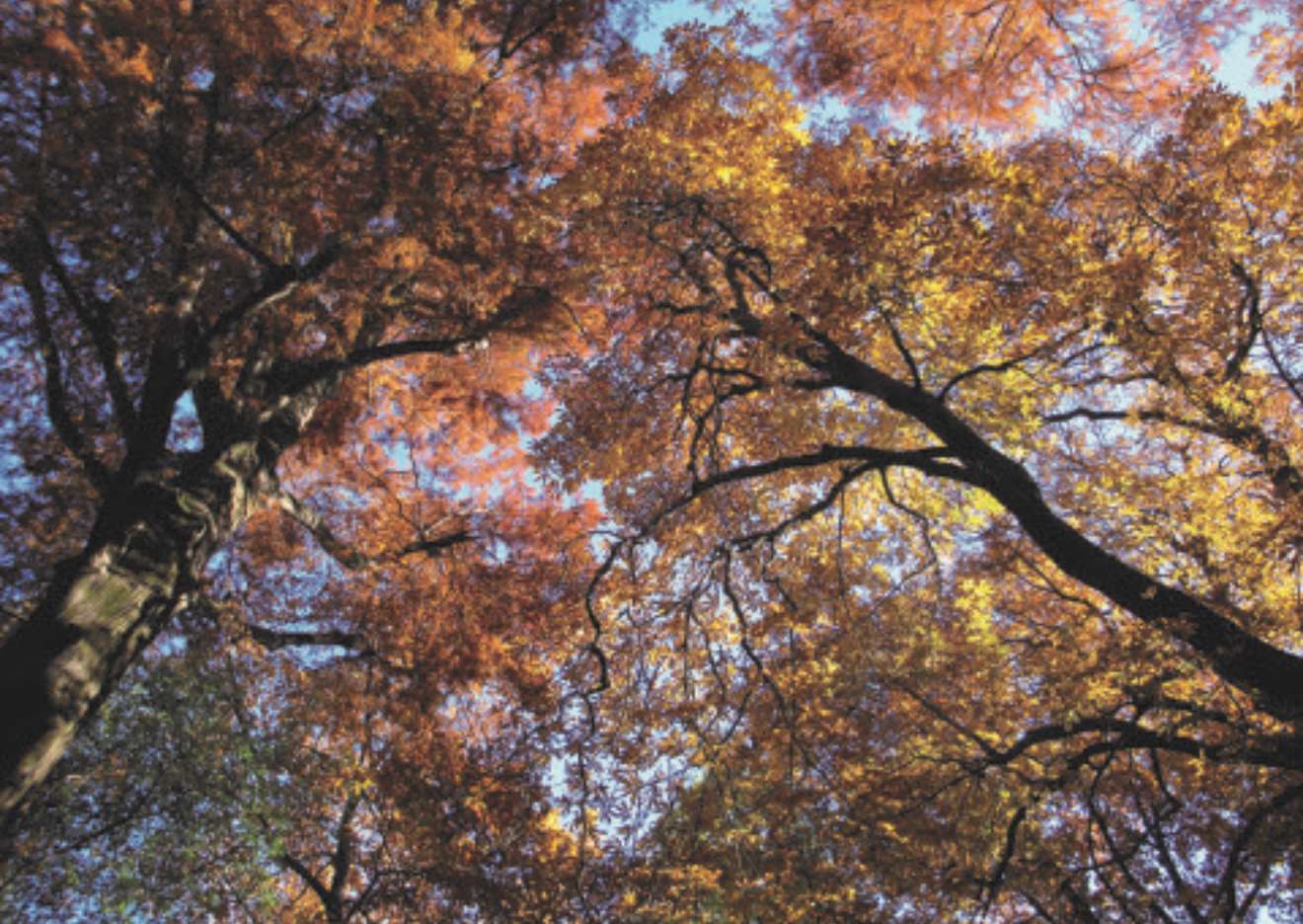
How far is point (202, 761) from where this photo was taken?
16.4ft

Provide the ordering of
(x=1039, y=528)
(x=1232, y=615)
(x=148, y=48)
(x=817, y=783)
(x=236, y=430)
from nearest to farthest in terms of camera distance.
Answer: (x=1039, y=528)
(x=1232, y=615)
(x=148, y=48)
(x=236, y=430)
(x=817, y=783)

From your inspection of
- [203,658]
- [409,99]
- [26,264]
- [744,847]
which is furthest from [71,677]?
[409,99]

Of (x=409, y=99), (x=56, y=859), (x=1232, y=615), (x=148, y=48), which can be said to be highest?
(x=409, y=99)

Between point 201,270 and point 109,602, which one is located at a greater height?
point 201,270

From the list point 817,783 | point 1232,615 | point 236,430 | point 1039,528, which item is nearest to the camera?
point 1039,528

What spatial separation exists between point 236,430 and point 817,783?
284 inches

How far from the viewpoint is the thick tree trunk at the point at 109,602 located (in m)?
4.13

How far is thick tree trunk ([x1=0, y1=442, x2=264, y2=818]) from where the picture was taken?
13.5 feet

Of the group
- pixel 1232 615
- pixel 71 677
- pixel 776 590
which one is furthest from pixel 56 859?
pixel 1232 615

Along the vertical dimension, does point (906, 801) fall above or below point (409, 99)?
below

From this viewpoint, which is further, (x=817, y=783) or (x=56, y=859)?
(x=817, y=783)

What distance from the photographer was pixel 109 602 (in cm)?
490

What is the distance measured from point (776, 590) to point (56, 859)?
5265 mm

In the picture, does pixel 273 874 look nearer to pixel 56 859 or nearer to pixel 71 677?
pixel 56 859
